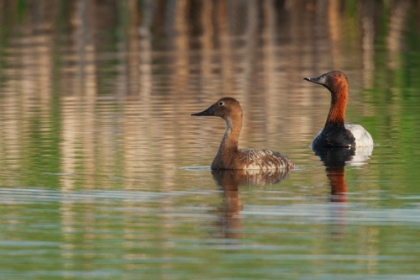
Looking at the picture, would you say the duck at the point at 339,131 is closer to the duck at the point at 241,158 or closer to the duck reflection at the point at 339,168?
the duck reflection at the point at 339,168

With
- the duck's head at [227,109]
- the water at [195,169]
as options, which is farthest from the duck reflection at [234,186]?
the duck's head at [227,109]

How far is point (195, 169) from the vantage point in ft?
43.8

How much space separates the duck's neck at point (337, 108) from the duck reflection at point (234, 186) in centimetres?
313

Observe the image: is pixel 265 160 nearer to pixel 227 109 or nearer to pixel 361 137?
pixel 227 109

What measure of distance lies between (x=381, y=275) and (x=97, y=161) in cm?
587

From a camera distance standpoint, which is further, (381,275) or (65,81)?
(65,81)

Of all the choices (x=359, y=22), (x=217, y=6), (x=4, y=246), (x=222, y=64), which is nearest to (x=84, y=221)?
Answer: (x=4, y=246)

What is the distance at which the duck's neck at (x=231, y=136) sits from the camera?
13539 mm

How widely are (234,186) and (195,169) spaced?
3.51 ft

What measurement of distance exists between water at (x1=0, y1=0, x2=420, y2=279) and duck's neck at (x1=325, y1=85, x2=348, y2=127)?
1.50 ft

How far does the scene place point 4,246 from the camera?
9461mm

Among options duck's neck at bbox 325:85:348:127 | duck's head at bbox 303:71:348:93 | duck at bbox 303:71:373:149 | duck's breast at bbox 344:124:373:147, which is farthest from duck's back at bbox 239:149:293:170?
duck's head at bbox 303:71:348:93

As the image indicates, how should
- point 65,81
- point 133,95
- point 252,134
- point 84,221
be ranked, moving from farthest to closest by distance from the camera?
point 65,81 < point 133,95 < point 252,134 < point 84,221

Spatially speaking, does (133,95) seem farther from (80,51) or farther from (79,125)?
(80,51)
